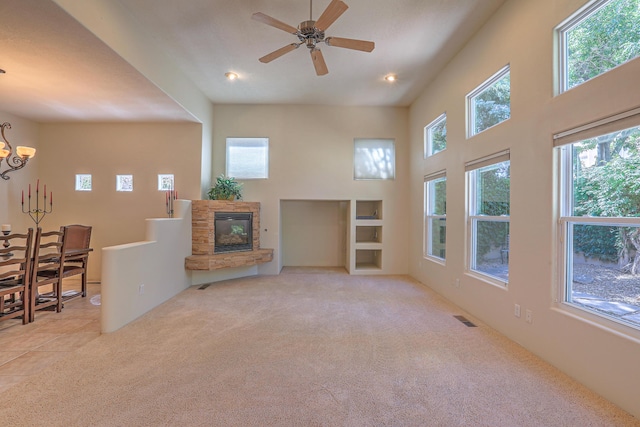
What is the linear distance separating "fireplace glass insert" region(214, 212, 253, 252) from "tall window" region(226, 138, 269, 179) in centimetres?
91

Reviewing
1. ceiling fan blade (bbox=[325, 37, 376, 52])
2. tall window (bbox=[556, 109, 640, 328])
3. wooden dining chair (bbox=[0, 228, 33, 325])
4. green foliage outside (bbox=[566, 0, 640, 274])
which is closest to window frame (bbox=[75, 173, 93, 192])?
wooden dining chair (bbox=[0, 228, 33, 325])

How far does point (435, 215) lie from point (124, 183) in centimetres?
559

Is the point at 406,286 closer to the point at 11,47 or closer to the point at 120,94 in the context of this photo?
the point at 120,94

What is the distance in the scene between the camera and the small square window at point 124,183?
532cm

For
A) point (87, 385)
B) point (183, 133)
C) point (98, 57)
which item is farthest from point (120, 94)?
point (87, 385)

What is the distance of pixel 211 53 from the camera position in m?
4.00

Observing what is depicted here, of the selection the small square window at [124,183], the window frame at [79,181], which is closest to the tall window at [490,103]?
the small square window at [124,183]

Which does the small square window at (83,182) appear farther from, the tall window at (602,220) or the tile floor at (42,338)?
the tall window at (602,220)

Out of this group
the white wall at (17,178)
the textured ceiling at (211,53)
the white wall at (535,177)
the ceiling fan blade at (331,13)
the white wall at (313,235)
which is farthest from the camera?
the white wall at (313,235)

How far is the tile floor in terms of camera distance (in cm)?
239

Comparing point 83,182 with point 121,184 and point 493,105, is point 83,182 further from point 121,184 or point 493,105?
point 493,105

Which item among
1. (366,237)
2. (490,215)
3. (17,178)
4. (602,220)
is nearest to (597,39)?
(602,220)

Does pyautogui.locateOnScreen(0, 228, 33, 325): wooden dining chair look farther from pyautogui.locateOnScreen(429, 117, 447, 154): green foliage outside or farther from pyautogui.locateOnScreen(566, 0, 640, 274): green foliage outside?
pyautogui.locateOnScreen(429, 117, 447, 154): green foliage outside

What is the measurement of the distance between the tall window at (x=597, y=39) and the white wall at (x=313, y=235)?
467 cm
